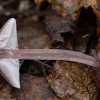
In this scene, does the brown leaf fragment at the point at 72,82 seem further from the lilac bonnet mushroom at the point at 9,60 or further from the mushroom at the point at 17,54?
the lilac bonnet mushroom at the point at 9,60

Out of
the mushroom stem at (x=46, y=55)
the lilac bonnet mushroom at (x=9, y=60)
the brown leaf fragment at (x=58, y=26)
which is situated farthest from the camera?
the brown leaf fragment at (x=58, y=26)

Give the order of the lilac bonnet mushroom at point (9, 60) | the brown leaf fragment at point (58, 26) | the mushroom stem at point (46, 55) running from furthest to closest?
the brown leaf fragment at point (58, 26) < the mushroom stem at point (46, 55) < the lilac bonnet mushroom at point (9, 60)

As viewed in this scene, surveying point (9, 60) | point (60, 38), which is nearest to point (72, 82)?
point (60, 38)

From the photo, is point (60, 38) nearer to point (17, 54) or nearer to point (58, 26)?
point (58, 26)

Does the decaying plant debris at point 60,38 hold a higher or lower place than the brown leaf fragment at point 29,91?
higher

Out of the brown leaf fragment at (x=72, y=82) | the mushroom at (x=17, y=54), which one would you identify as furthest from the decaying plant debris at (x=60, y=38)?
the mushroom at (x=17, y=54)

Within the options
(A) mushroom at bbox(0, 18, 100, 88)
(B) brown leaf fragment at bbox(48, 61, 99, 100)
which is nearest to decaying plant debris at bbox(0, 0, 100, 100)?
(B) brown leaf fragment at bbox(48, 61, 99, 100)

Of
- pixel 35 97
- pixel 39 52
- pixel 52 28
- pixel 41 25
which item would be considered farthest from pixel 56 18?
pixel 35 97
